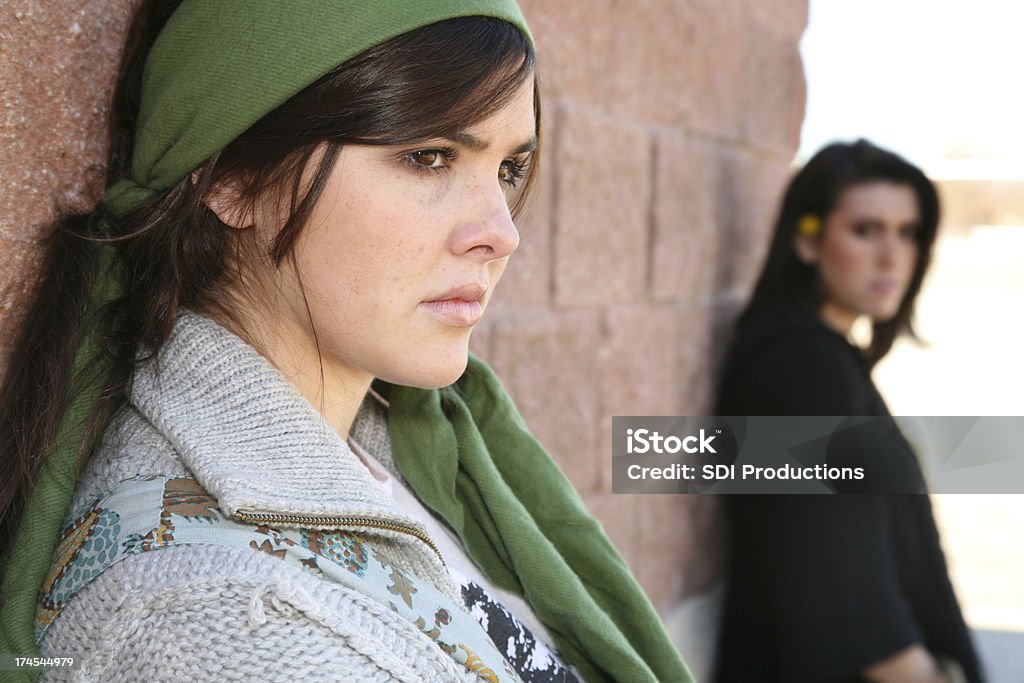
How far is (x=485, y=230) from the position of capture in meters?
1.31

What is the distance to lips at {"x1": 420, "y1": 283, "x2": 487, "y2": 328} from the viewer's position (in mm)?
1318

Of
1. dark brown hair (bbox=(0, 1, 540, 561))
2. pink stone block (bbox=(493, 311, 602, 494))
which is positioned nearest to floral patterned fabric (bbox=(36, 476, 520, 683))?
dark brown hair (bbox=(0, 1, 540, 561))

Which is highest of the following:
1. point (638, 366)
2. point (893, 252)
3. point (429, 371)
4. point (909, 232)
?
point (909, 232)

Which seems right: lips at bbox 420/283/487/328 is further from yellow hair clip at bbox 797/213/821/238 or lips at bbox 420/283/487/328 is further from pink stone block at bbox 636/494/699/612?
yellow hair clip at bbox 797/213/821/238

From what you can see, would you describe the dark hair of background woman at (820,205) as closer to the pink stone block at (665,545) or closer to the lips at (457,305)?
the pink stone block at (665,545)

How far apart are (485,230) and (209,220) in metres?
0.36

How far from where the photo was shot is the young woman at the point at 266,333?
1022 mm

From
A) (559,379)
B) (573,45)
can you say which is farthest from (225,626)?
(573,45)

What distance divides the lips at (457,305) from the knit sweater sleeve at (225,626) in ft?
1.35

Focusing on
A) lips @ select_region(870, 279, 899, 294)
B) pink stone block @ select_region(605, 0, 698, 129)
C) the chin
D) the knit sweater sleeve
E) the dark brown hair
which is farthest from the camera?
lips @ select_region(870, 279, 899, 294)

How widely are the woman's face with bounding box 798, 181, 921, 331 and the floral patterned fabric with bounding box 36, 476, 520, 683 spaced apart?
8.77ft

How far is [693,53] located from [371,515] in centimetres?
257

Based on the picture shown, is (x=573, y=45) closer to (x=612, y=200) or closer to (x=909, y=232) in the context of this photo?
(x=612, y=200)

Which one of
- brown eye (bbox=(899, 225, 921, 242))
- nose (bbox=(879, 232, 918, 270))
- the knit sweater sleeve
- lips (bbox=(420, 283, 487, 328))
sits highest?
brown eye (bbox=(899, 225, 921, 242))
